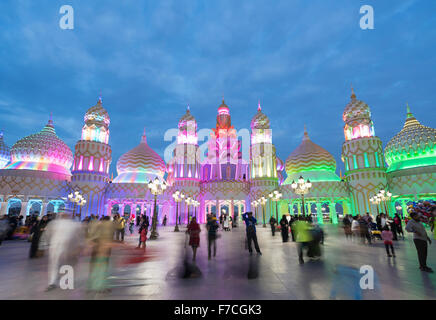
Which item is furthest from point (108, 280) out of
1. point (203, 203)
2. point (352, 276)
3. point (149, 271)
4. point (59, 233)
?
point (203, 203)

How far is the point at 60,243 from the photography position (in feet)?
16.0

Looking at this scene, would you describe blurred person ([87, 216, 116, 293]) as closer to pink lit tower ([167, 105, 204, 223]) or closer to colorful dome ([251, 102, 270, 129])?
pink lit tower ([167, 105, 204, 223])

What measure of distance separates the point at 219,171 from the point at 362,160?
24585 mm

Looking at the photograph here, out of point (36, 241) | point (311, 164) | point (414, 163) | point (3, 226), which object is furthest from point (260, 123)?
point (36, 241)

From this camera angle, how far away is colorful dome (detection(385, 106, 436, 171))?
32750 millimetres

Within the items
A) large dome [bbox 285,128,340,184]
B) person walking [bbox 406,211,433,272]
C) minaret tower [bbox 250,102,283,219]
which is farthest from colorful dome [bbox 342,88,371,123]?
person walking [bbox 406,211,433,272]

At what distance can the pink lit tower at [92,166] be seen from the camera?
35.2 meters

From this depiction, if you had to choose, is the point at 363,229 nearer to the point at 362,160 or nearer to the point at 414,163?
the point at 362,160

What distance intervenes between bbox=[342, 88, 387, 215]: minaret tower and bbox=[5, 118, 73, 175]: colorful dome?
151 ft

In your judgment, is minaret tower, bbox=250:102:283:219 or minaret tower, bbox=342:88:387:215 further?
minaret tower, bbox=250:102:283:219

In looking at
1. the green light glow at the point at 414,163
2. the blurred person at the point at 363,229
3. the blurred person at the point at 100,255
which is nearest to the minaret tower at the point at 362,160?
the green light glow at the point at 414,163

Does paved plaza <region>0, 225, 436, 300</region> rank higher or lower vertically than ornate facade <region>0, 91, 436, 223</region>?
lower

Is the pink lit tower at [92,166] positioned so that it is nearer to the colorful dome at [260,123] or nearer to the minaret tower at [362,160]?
the colorful dome at [260,123]

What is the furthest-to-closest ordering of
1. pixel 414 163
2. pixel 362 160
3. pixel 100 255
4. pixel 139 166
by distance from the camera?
pixel 139 166 < pixel 362 160 < pixel 414 163 < pixel 100 255
